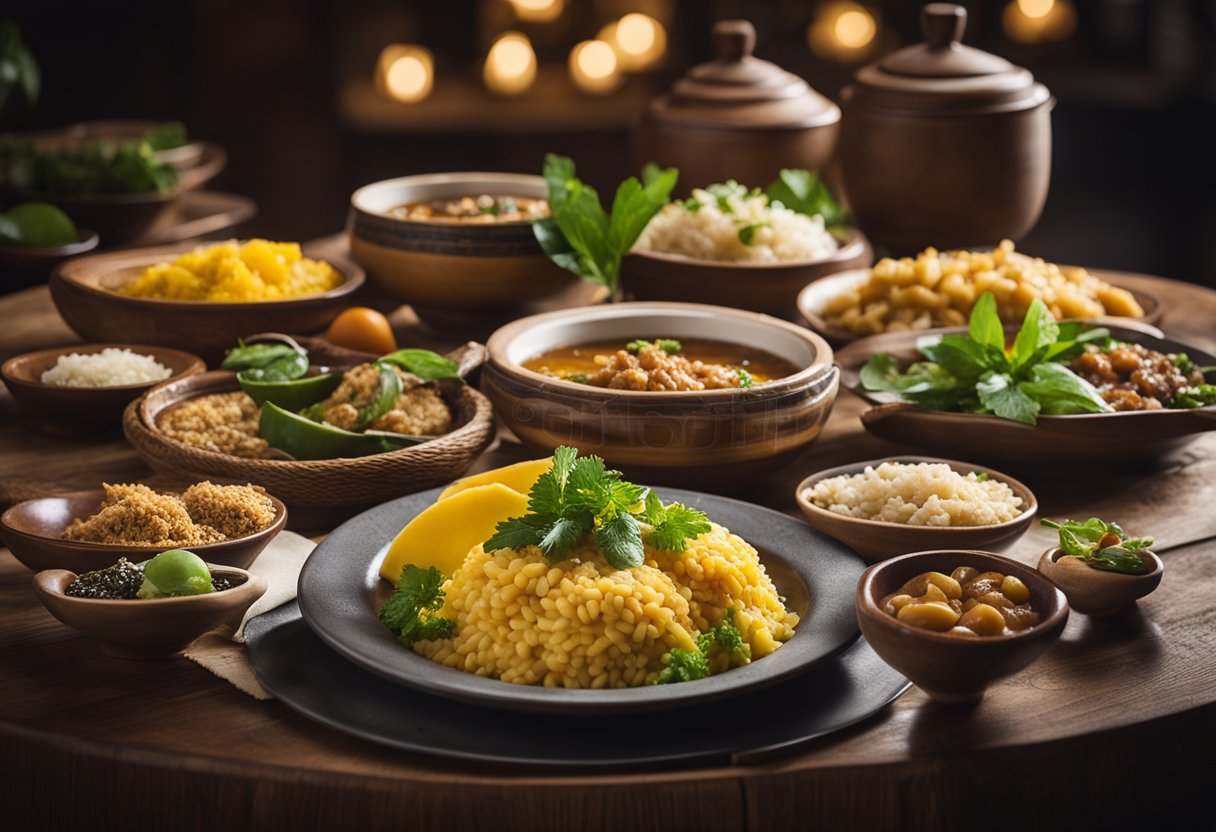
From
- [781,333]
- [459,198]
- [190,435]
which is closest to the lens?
[190,435]

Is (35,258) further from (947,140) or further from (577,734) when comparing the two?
(577,734)

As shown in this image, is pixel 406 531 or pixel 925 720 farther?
pixel 406 531

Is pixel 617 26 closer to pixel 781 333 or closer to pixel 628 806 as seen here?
pixel 781 333

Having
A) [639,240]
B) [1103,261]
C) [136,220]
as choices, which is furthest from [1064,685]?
[1103,261]

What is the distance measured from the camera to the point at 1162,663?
5.80 ft

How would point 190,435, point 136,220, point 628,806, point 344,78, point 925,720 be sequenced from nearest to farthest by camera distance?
1. point 628,806
2. point 925,720
3. point 190,435
4. point 136,220
5. point 344,78

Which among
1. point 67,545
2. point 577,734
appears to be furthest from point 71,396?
point 577,734

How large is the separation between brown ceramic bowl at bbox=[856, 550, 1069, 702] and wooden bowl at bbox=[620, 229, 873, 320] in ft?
4.39

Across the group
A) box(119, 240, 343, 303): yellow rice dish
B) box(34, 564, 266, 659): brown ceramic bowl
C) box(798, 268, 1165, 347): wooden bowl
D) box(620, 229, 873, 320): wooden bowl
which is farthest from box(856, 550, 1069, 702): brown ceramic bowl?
box(119, 240, 343, 303): yellow rice dish

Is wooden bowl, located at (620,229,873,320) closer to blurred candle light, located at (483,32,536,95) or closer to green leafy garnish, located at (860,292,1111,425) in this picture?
green leafy garnish, located at (860,292,1111,425)

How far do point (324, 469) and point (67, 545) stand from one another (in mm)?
414

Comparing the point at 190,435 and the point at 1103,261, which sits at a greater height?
the point at 190,435

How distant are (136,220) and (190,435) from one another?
1.61 meters

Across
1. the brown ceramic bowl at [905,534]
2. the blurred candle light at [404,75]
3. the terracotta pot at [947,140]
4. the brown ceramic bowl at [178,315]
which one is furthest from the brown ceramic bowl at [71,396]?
the blurred candle light at [404,75]
